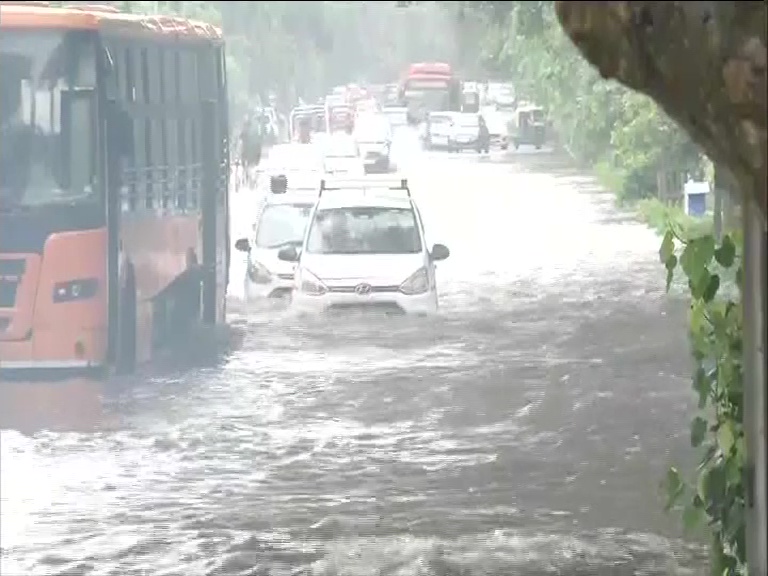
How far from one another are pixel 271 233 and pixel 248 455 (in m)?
0.78

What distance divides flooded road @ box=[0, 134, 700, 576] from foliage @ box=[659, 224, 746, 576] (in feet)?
4.34

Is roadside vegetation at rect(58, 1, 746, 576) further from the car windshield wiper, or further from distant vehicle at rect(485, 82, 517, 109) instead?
the car windshield wiper

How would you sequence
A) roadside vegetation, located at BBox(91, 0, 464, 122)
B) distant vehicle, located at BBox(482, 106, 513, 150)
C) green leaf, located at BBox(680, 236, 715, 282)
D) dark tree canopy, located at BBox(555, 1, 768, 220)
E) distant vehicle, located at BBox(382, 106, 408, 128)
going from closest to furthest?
1. dark tree canopy, located at BBox(555, 1, 768, 220)
2. green leaf, located at BBox(680, 236, 715, 282)
3. roadside vegetation, located at BBox(91, 0, 464, 122)
4. distant vehicle, located at BBox(382, 106, 408, 128)
5. distant vehicle, located at BBox(482, 106, 513, 150)

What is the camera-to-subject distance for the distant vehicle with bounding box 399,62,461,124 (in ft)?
16.4

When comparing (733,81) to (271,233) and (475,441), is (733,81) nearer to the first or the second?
(475,441)

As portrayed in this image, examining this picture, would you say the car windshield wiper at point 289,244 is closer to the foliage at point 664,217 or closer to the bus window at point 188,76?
the bus window at point 188,76

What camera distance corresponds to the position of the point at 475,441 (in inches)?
189

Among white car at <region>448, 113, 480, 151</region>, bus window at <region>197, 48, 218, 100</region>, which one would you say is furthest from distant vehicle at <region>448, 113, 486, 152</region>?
bus window at <region>197, 48, 218, 100</region>

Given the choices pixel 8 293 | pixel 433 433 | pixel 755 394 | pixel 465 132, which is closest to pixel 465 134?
pixel 465 132

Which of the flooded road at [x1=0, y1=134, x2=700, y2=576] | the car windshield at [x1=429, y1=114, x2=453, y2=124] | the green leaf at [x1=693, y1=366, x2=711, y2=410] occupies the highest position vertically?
the car windshield at [x1=429, y1=114, x2=453, y2=124]

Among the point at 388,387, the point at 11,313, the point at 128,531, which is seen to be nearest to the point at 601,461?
the point at 388,387

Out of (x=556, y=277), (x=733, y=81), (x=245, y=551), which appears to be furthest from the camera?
(x=556, y=277)

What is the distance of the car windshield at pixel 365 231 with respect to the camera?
5.04 meters

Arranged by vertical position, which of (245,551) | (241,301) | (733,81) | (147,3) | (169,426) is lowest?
(245,551)
